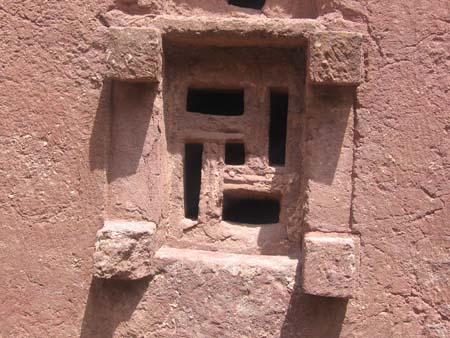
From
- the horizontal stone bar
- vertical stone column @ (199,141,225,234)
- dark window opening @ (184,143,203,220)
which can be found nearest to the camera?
the horizontal stone bar

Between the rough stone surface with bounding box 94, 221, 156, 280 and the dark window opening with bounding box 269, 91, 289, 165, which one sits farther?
the dark window opening with bounding box 269, 91, 289, 165

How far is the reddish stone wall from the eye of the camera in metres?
2.04

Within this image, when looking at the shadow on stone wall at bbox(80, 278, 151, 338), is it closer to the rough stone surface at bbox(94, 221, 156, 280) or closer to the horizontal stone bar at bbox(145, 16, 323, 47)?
the rough stone surface at bbox(94, 221, 156, 280)

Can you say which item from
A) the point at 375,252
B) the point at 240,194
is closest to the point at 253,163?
the point at 240,194

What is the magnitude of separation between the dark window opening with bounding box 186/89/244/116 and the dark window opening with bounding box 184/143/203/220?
7.3 inches

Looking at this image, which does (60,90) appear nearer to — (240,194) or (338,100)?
(240,194)

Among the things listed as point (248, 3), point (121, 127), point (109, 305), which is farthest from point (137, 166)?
point (248, 3)

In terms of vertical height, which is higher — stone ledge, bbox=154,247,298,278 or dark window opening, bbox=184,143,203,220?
dark window opening, bbox=184,143,203,220

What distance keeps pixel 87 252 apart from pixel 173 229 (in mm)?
358

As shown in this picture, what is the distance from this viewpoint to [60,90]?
2.13 meters

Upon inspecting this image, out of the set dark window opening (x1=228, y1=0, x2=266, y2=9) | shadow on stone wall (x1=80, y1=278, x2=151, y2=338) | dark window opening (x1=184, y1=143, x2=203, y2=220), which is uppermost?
dark window opening (x1=228, y1=0, x2=266, y2=9)

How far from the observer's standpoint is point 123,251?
1.99 meters

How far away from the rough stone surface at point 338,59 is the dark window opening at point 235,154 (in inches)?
21.7

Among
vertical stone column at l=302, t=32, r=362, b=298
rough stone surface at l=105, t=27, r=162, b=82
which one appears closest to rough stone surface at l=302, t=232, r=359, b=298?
vertical stone column at l=302, t=32, r=362, b=298
